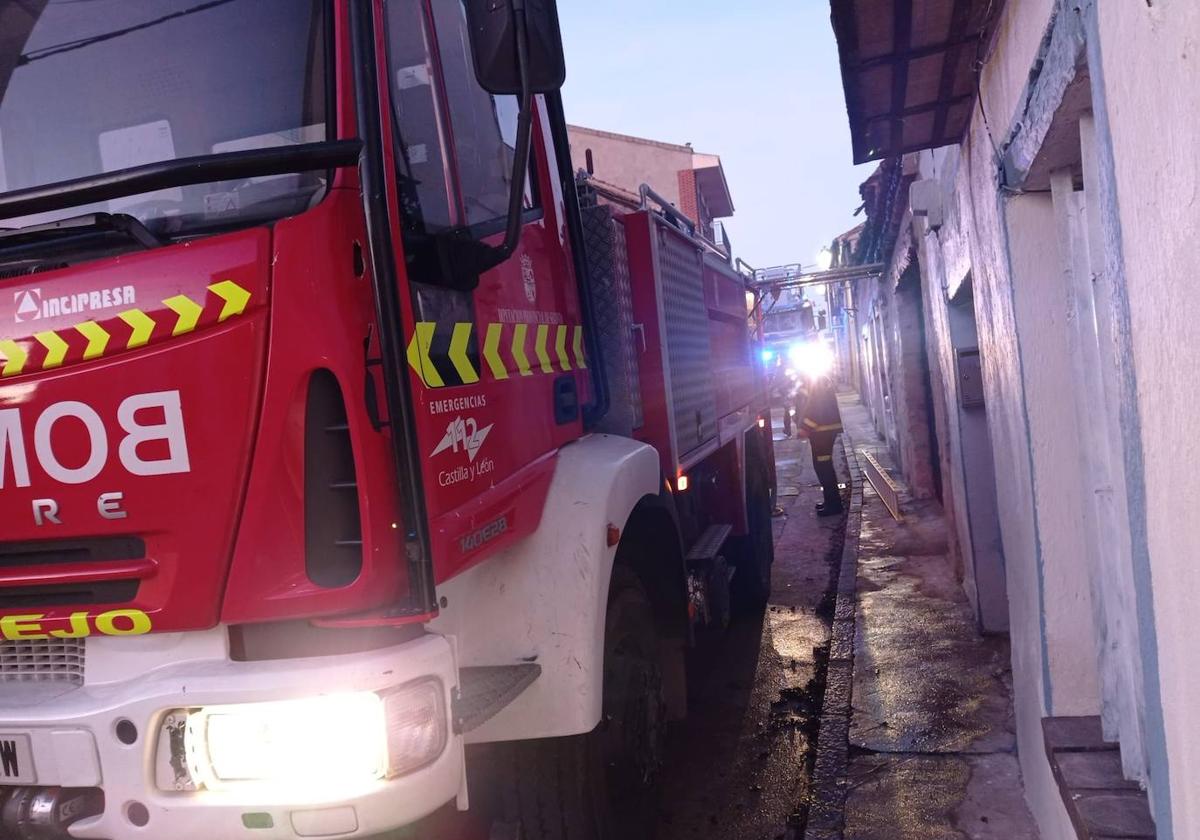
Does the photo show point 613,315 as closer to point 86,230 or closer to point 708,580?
point 708,580

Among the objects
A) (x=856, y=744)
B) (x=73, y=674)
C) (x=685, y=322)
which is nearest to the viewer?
(x=73, y=674)

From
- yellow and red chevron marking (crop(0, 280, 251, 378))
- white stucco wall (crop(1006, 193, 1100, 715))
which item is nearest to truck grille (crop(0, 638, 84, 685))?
yellow and red chevron marking (crop(0, 280, 251, 378))

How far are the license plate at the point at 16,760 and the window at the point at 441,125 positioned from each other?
1.42 m

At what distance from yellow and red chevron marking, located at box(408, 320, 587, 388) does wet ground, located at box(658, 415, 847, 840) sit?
203cm

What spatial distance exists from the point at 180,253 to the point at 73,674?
995 millimetres

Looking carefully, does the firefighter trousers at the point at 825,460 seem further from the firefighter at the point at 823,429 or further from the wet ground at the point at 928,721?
the wet ground at the point at 928,721

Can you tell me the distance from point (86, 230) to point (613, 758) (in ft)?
7.01

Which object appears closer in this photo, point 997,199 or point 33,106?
point 33,106

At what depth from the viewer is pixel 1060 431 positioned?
10.2 ft

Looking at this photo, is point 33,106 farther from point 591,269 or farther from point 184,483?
point 591,269

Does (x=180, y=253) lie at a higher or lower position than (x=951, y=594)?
higher

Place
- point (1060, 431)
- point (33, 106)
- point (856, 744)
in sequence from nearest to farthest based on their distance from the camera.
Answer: point (33, 106) < point (1060, 431) < point (856, 744)

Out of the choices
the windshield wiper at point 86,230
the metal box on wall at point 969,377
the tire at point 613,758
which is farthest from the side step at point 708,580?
the windshield wiper at point 86,230

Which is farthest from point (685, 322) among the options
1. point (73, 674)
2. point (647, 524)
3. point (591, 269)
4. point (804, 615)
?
point (73, 674)
